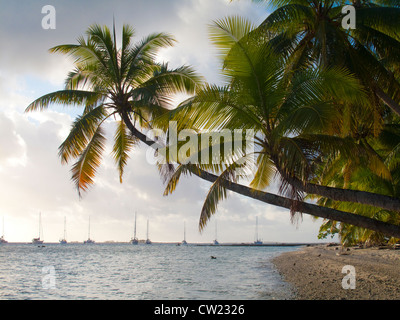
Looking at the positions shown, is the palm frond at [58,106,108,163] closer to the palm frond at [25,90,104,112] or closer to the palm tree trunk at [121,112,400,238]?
the palm frond at [25,90,104,112]

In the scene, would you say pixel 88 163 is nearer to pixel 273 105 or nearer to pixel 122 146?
pixel 122 146

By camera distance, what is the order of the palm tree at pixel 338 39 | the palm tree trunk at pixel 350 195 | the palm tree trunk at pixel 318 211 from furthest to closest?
the palm tree at pixel 338 39 < the palm tree trunk at pixel 318 211 < the palm tree trunk at pixel 350 195

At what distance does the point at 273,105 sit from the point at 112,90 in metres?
5.87

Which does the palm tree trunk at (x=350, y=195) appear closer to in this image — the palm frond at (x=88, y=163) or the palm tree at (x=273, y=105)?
the palm tree at (x=273, y=105)

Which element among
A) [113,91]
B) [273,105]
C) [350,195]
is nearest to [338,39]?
[273,105]

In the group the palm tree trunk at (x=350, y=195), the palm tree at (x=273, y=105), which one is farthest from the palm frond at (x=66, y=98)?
the palm tree trunk at (x=350, y=195)

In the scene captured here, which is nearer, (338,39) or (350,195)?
(350,195)

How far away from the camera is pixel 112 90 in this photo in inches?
455

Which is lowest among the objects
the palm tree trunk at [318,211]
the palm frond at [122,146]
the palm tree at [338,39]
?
the palm tree trunk at [318,211]

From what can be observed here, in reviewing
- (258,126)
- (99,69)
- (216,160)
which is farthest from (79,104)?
(258,126)

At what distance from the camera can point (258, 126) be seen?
7.81 meters

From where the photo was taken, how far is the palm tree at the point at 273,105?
749cm

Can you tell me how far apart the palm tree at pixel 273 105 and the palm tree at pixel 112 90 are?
138 inches
